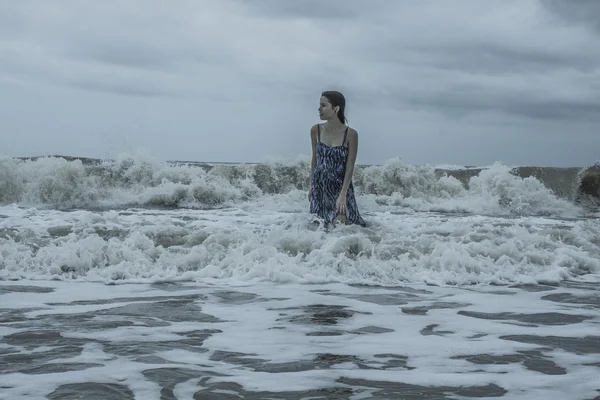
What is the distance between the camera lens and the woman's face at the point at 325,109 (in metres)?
7.32

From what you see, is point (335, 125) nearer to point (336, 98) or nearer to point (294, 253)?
point (336, 98)

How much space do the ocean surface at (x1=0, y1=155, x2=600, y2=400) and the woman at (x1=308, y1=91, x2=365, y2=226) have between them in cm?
23

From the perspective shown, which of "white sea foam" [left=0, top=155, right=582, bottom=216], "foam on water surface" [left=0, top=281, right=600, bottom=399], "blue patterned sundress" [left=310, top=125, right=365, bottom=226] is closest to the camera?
"foam on water surface" [left=0, top=281, right=600, bottom=399]

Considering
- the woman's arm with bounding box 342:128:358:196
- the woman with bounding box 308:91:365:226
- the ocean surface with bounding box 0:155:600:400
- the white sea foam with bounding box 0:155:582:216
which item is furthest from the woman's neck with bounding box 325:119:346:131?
the white sea foam with bounding box 0:155:582:216

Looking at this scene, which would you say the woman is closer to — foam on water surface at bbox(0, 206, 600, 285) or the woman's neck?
the woman's neck

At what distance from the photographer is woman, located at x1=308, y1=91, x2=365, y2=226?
7.34 m

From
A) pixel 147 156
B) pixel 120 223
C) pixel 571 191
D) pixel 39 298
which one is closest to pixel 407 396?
pixel 39 298

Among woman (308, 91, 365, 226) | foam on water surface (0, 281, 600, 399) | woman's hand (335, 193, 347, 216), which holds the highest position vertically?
→ woman (308, 91, 365, 226)

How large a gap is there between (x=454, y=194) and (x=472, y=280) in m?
10.2

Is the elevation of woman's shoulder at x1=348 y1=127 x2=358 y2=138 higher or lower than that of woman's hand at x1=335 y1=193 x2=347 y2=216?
higher

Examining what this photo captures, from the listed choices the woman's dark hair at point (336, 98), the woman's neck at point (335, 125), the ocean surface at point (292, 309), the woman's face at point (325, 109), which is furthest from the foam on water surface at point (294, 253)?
the woman's dark hair at point (336, 98)

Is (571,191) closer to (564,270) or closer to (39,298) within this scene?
(564,270)

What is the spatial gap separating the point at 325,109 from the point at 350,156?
0.58 meters

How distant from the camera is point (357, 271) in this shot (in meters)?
6.08
